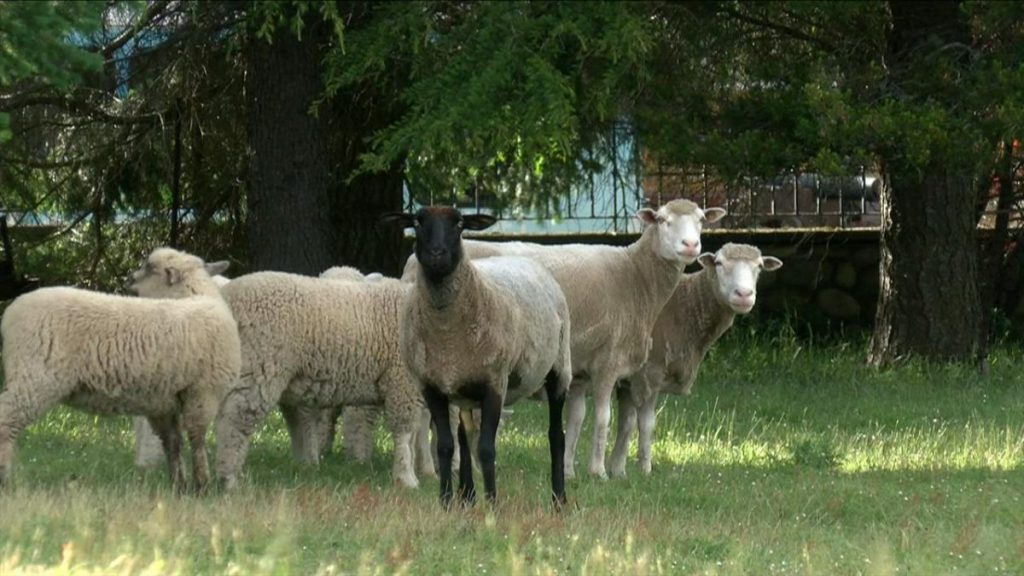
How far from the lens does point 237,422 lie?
10.4m

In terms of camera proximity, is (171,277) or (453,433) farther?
(453,433)

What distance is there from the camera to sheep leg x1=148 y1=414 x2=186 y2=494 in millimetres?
10031

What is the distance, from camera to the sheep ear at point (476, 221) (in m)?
9.48

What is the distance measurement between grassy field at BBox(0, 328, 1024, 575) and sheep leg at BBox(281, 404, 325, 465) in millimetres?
114

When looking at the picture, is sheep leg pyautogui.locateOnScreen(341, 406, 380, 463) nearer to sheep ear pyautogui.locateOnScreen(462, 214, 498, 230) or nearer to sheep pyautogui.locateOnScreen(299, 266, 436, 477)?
sheep pyautogui.locateOnScreen(299, 266, 436, 477)

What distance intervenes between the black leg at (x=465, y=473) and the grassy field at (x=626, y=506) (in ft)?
0.56

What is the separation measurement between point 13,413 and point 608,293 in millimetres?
4123

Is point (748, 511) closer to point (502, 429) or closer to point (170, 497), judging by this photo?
point (170, 497)

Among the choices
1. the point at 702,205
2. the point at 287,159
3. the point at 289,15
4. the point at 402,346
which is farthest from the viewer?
the point at 702,205

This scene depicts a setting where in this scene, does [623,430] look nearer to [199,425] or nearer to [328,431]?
[328,431]

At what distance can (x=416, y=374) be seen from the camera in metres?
9.40

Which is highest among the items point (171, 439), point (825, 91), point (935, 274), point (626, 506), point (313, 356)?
point (825, 91)

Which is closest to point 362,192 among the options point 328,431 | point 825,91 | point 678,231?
point 328,431

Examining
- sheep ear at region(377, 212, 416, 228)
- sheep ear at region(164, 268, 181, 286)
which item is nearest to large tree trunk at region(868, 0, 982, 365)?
sheep ear at region(377, 212, 416, 228)
